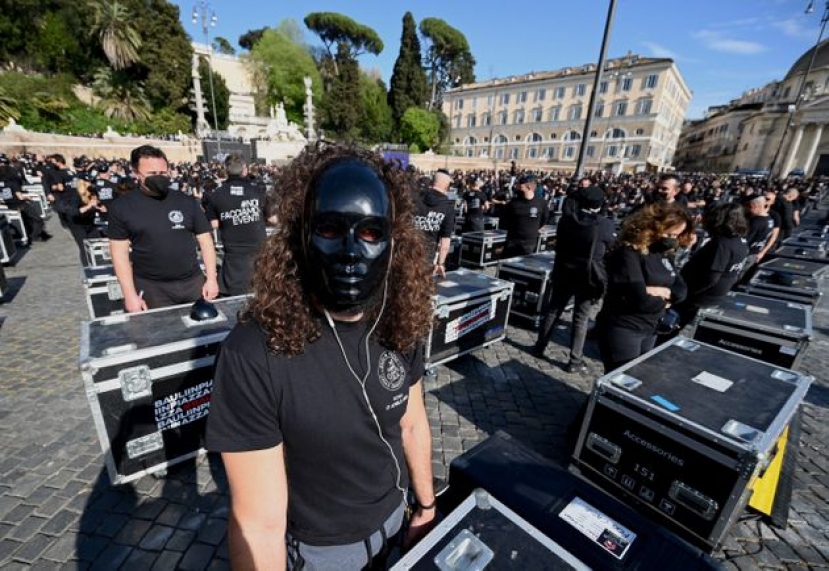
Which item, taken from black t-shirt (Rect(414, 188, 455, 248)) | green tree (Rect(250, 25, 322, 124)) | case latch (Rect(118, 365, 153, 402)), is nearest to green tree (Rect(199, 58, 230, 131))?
green tree (Rect(250, 25, 322, 124))

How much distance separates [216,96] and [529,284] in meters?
55.5

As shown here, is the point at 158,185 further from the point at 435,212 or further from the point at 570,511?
the point at 570,511

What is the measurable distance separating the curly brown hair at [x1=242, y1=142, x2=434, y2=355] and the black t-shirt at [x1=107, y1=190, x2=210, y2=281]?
287 cm

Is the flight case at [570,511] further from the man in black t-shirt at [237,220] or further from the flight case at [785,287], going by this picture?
the flight case at [785,287]

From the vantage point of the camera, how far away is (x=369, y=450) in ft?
4.24

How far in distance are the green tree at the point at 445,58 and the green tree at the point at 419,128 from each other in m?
17.7

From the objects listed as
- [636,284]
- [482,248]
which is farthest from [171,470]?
[482,248]

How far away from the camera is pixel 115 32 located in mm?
37562

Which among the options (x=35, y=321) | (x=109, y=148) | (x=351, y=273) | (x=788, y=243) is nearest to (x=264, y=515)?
(x=351, y=273)

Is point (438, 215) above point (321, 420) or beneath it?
above

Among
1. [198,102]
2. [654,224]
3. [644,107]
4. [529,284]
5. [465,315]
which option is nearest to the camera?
[654,224]

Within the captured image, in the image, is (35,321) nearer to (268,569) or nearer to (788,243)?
(268,569)

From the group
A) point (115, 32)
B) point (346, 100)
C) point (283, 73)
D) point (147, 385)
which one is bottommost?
point (147, 385)

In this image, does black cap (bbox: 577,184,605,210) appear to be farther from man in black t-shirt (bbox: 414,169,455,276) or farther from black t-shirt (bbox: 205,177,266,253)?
black t-shirt (bbox: 205,177,266,253)
